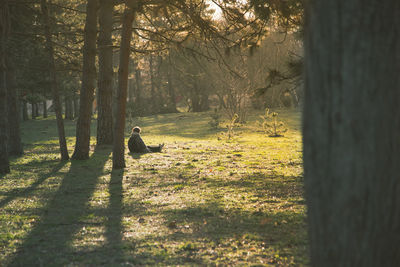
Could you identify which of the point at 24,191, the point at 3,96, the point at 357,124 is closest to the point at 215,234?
the point at 357,124

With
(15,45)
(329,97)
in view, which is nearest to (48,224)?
(329,97)

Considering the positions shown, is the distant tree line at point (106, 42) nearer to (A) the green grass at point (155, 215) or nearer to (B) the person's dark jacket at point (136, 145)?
(B) the person's dark jacket at point (136, 145)

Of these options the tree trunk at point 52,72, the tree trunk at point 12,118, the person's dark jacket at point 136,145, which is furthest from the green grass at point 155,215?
the tree trunk at point 12,118

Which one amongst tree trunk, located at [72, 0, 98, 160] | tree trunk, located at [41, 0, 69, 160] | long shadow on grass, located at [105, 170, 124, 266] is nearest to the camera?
long shadow on grass, located at [105, 170, 124, 266]

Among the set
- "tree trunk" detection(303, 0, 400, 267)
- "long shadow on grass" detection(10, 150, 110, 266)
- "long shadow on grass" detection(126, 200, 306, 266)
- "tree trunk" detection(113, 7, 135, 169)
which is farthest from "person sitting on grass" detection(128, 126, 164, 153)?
"tree trunk" detection(303, 0, 400, 267)

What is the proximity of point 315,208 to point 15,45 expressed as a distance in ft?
48.0

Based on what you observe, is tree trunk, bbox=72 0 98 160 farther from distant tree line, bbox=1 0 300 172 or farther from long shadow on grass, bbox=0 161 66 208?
long shadow on grass, bbox=0 161 66 208

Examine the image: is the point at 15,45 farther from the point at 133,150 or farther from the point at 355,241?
the point at 355,241

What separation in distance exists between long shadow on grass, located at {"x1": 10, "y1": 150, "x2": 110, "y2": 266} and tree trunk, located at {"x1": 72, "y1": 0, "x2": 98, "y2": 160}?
292 cm

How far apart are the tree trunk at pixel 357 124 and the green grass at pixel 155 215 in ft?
6.07

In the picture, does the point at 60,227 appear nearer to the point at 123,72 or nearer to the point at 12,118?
the point at 123,72

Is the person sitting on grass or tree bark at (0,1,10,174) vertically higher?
tree bark at (0,1,10,174)

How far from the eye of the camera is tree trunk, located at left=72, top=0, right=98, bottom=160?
1256 cm

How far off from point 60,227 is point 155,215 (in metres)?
1.33
